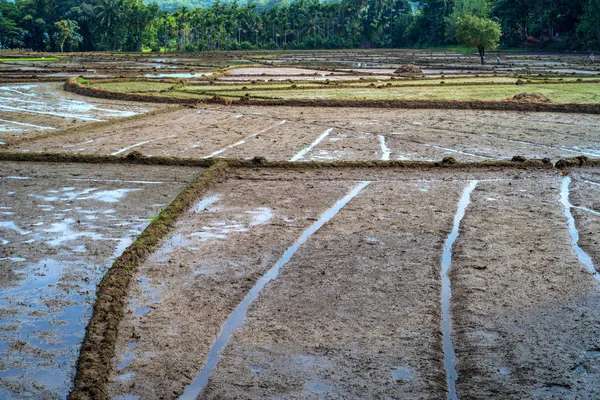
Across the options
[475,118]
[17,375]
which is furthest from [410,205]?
[475,118]

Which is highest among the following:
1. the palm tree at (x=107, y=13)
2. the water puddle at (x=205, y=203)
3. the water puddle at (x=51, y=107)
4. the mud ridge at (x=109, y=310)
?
the palm tree at (x=107, y=13)

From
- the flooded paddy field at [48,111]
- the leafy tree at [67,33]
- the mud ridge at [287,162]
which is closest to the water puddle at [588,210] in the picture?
the mud ridge at [287,162]

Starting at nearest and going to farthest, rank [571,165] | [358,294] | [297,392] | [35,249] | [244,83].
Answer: [297,392] → [358,294] → [35,249] → [571,165] → [244,83]

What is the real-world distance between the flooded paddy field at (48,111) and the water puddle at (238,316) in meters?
8.29

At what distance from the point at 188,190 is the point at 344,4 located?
281ft

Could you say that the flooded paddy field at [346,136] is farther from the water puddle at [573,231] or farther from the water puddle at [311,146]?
the water puddle at [573,231]

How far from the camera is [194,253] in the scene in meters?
7.25

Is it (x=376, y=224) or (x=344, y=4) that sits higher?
(x=344, y=4)

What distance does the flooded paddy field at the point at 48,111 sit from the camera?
16.1 meters

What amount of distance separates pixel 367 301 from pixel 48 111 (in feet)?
50.6

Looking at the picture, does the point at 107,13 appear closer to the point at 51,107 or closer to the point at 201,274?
the point at 51,107

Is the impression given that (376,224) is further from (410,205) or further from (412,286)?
(412,286)

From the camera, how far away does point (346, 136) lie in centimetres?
1462

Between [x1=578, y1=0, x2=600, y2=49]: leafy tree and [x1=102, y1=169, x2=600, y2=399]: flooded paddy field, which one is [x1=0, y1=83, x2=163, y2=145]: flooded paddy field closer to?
[x1=102, y1=169, x2=600, y2=399]: flooded paddy field
